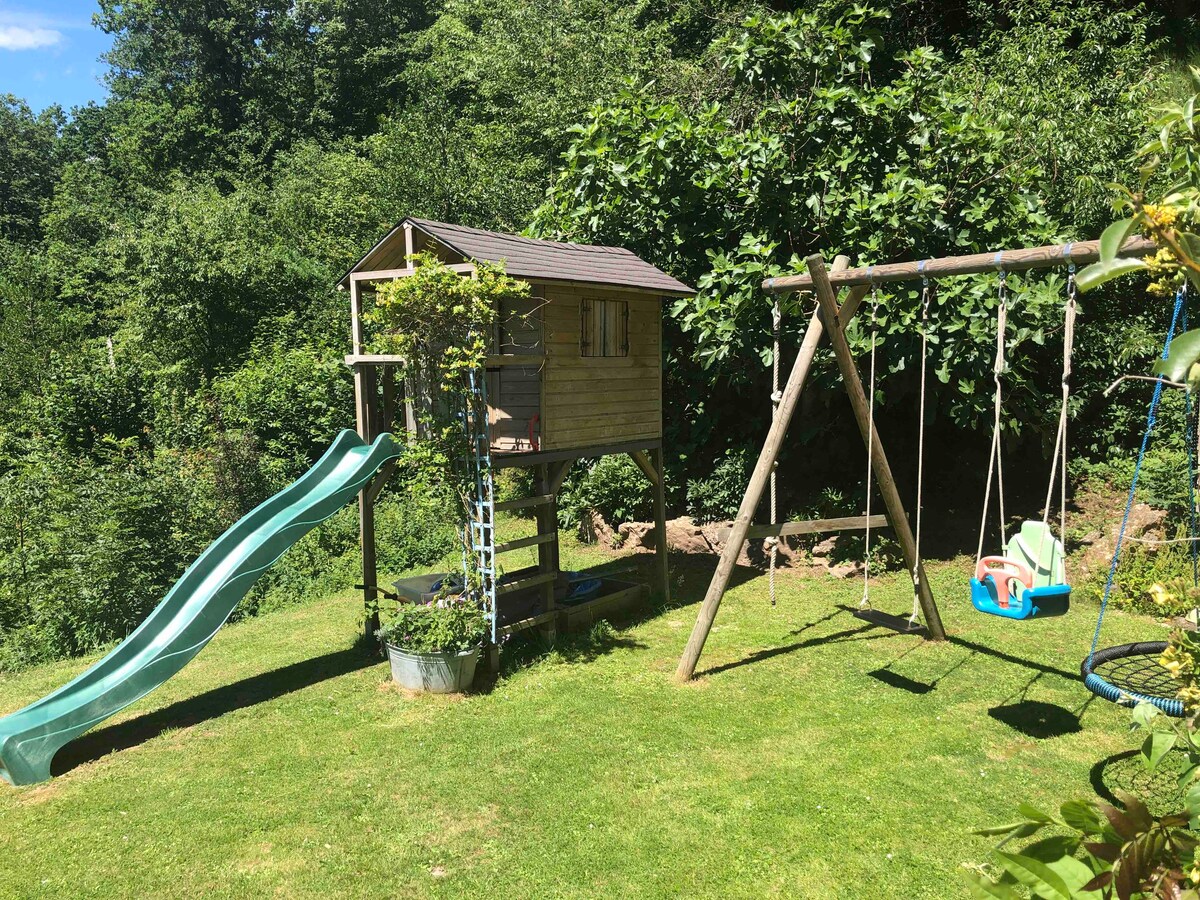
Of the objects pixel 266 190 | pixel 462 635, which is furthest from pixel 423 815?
pixel 266 190

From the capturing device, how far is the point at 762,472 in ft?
26.0

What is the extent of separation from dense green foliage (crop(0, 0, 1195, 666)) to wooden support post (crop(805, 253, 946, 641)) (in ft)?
9.62

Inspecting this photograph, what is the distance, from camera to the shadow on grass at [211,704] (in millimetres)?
7047

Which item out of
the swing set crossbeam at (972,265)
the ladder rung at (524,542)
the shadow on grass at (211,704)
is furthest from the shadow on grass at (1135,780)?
the shadow on grass at (211,704)

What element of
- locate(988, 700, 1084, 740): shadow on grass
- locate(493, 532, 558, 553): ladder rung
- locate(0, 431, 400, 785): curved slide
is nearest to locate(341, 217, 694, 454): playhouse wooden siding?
locate(493, 532, 558, 553): ladder rung

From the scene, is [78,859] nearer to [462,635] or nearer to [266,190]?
[462,635]

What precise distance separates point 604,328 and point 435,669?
422 centimetres

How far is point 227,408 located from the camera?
16.6 metres

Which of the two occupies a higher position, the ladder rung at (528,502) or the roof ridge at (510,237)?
the roof ridge at (510,237)

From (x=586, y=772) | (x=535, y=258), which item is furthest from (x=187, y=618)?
(x=535, y=258)

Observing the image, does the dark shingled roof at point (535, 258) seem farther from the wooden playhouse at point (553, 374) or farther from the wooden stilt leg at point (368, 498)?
the wooden stilt leg at point (368, 498)

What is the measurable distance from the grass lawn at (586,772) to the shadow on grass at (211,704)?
3 cm

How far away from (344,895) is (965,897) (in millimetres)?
3611

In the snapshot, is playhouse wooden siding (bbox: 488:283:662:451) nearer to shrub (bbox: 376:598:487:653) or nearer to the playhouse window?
the playhouse window
